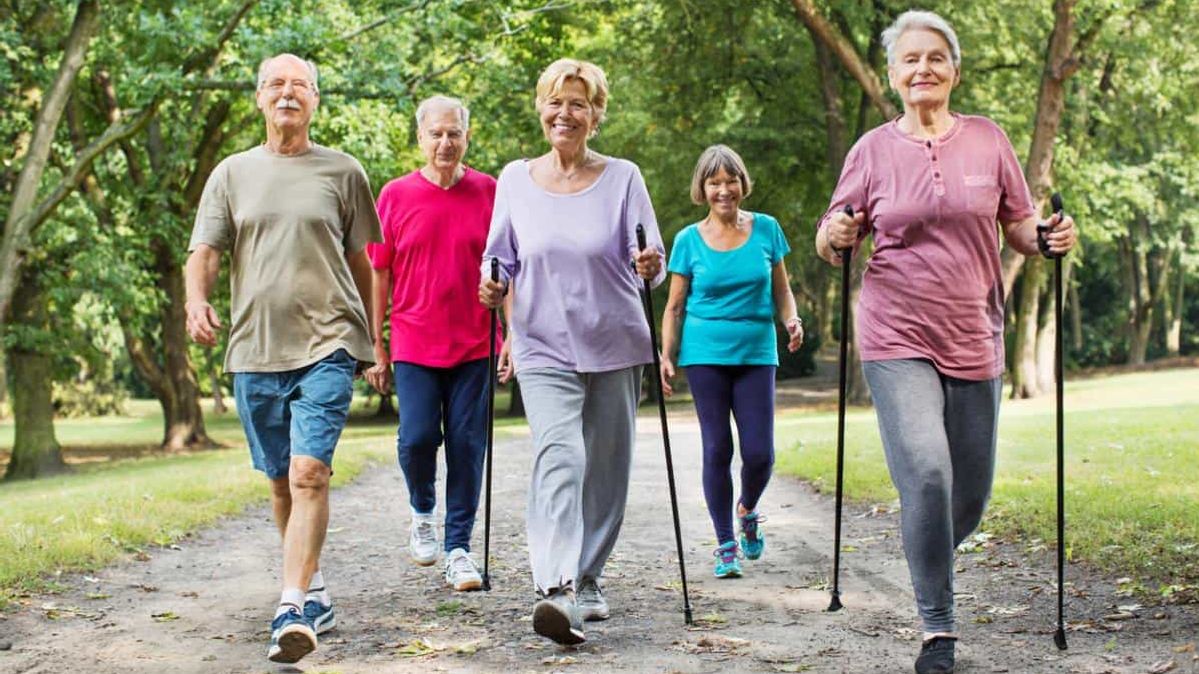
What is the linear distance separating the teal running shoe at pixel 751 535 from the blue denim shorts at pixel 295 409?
9.68 ft

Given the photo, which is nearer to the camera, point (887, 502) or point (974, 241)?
point (974, 241)

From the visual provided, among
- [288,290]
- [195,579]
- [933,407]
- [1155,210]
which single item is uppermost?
[1155,210]

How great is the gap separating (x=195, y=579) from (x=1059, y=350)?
488 centimetres

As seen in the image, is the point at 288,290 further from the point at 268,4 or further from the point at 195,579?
the point at 268,4

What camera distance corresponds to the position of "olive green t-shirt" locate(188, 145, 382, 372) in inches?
235

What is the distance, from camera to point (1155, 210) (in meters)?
37.5

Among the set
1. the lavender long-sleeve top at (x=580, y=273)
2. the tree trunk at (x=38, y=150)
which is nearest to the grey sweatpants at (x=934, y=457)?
the lavender long-sleeve top at (x=580, y=273)

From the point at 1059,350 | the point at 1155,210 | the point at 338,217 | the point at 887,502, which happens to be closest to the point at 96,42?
the point at 887,502

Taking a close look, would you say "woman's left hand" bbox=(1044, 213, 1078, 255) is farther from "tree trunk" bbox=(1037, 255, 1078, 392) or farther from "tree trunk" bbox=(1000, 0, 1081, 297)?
"tree trunk" bbox=(1037, 255, 1078, 392)

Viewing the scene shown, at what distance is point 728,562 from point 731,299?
145 centimetres

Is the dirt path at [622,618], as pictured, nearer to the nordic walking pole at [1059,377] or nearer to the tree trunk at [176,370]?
the nordic walking pole at [1059,377]

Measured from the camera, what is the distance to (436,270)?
7543 millimetres

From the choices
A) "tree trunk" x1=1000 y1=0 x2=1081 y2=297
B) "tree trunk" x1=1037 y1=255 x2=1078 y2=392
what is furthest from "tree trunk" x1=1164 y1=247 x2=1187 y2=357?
"tree trunk" x1=1000 y1=0 x2=1081 y2=297

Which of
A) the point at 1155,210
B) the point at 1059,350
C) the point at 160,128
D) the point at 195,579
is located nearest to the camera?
the point at 1059,350
